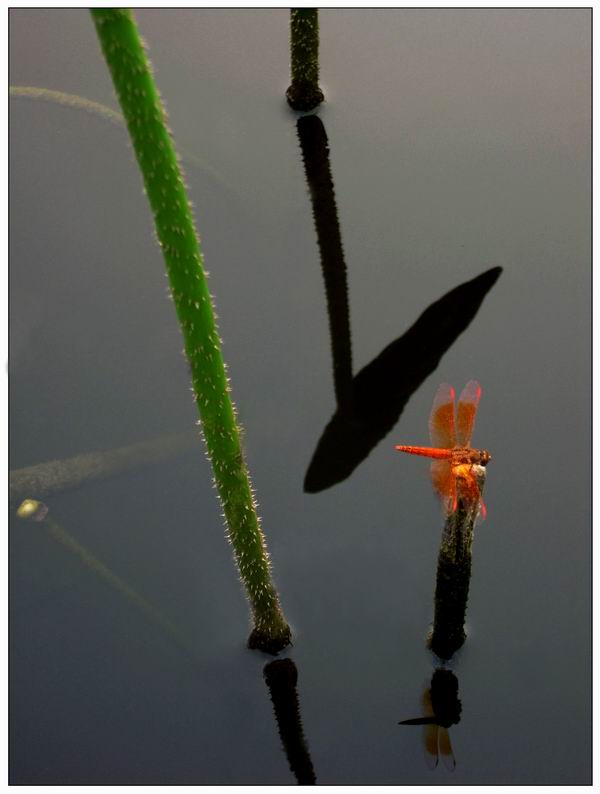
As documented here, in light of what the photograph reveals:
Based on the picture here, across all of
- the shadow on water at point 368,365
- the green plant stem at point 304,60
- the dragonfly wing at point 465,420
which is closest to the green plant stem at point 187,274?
the dragonfly wing at point 465,420

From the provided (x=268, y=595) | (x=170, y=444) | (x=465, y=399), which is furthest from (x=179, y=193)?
(x=170, y=444)

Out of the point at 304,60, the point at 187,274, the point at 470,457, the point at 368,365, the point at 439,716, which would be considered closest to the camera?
the point at 187,274

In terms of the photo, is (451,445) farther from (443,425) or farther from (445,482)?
(445,482)

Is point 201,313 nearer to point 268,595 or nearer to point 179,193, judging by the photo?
point 179,193

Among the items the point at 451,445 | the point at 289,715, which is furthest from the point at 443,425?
the point at 289,715

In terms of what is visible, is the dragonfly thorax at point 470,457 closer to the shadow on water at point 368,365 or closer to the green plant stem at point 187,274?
the green plant stem at point 187,274

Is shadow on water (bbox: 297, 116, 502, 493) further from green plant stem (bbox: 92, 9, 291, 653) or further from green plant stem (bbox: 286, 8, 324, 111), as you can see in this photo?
green plant stem (bbox: 92, 9, 291, 653)

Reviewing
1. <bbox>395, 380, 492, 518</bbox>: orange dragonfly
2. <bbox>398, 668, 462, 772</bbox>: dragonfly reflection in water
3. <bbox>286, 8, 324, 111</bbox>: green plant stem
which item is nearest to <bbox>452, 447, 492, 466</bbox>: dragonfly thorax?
<bbox>395, 380, 492, 518</bbox>: orange dragonfly
